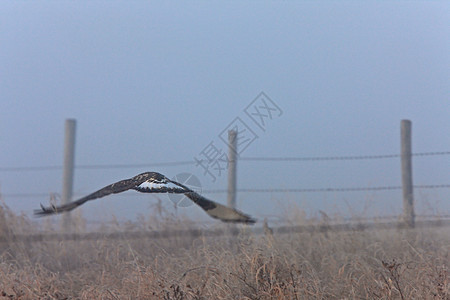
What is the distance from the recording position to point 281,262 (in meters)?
3.56

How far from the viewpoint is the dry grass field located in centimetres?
312

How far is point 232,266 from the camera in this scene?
353 cm

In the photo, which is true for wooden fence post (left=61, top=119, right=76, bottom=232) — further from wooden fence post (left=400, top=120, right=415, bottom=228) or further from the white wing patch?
wooden fence post (left=400, top=120, right=415, bottom=228)

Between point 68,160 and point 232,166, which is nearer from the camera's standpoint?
point 232,166

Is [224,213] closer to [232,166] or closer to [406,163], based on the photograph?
[232,166]

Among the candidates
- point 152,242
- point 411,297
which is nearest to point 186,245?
point 152,242

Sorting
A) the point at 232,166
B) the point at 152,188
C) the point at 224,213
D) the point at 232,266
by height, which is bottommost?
the point at 232,266

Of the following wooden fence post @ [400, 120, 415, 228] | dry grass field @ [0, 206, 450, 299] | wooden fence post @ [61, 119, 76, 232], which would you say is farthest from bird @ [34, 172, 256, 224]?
wooden fence post @ [400, 120, 415, 228]

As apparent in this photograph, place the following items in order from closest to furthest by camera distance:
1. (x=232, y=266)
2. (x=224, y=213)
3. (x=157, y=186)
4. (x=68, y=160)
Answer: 1. (x=157, y=186)
2. (x=232, y=266)
3. (x=224, y=213)
4. (x=68, y=160)

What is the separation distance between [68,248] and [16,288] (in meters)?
1.94

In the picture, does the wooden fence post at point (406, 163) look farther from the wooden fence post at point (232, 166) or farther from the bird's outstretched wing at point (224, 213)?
the wooden fence post at point (232, 166)

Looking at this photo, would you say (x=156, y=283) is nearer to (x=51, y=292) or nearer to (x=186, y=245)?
(x=51, y=292)

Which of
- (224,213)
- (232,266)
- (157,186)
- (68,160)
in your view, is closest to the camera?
(157,186)

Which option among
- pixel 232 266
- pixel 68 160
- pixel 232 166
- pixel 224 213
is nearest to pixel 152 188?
pixel 232 266
